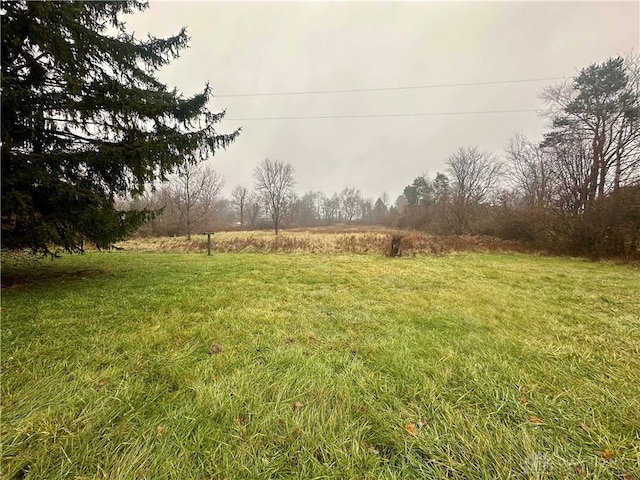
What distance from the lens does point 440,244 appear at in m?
14.1

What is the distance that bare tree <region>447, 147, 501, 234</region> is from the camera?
23.0 metres

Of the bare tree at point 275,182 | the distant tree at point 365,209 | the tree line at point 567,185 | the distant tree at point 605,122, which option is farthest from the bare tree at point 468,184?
the distant tree at point 365,209

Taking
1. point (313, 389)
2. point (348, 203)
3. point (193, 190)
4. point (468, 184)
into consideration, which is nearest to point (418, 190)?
point (468, 184)

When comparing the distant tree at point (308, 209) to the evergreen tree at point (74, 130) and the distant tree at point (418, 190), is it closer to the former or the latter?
the distant tree at point (418, 190)

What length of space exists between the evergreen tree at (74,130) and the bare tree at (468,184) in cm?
2441

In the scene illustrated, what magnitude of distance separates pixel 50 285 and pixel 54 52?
450cm

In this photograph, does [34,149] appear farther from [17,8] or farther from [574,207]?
[574,207]

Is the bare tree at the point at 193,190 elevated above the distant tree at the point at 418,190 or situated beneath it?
situated beneath

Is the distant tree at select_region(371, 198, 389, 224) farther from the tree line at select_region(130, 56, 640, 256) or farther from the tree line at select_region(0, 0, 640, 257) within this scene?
the tree line at select_region(0, 0, 640, 257)

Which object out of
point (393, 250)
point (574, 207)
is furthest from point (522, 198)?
point (393, 250)

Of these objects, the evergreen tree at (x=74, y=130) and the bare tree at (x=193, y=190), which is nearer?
the evergreen tree at (x=74, y=130)

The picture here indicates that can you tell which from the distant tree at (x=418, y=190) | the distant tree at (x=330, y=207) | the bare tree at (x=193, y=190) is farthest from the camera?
the distant tree at (x=330, y=207)

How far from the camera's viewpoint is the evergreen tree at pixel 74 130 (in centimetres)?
382

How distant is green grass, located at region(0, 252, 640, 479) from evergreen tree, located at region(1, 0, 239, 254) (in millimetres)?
1518
